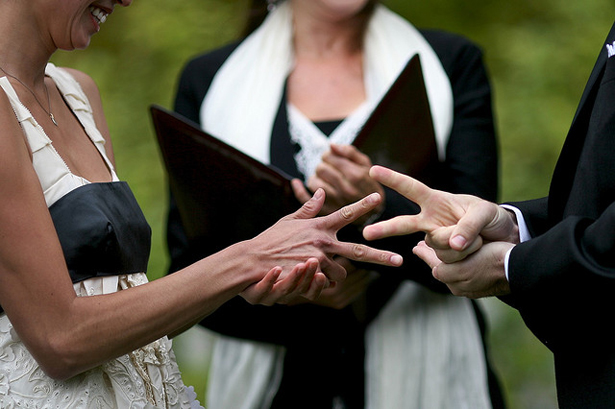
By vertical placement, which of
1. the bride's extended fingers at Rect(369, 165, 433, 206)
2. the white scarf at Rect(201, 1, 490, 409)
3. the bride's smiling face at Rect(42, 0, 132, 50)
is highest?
the bride's smiling face at Rect(42, 0, 132, 50)

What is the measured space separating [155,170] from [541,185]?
8.20 feet

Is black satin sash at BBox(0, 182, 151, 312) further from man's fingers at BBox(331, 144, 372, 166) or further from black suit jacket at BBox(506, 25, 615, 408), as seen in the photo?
black suit jacket at BBox(506, 25, 615, 408)

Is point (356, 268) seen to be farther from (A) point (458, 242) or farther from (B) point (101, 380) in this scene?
(B) point (101, 380)

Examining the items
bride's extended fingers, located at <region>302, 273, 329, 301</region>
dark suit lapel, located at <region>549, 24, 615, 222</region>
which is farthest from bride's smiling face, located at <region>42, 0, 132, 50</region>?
dark suit lapel, located at <region>549, 24, 615, 222</region>

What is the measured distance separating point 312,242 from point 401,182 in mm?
355

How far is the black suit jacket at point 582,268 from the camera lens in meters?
1.75

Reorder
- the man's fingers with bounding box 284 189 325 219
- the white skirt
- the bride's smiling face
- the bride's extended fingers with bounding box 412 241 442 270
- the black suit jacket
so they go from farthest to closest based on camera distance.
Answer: the man's fingers with bounding box 284 189 325 219 < the bride's extended fingers with bounding box 412 241 442 270 < the bride's smiling face < the white skirt < the black suit jacket

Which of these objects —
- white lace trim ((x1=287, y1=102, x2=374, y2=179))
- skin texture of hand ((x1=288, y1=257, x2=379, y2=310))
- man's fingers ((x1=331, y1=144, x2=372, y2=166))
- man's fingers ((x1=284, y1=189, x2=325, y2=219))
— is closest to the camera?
man's fingers ((x1=284, y1=189, x2=325, y2=219))

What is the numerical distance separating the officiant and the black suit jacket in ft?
2.70

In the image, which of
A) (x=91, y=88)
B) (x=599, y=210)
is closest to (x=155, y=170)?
(x=91, y=88)

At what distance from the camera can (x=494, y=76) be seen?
5434 millimetres

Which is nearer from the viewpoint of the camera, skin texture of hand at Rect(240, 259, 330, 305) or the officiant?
skin texture of hand at Rect(240, 259, 330, 305)

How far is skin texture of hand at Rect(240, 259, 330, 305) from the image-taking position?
217 centimetres

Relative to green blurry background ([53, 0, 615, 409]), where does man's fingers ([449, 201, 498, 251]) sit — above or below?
above
